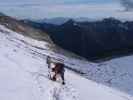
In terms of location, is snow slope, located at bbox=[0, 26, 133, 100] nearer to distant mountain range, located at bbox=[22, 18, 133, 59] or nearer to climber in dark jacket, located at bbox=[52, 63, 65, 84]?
climber in dark jacket, located at bbox=[52, 63, 65, 84]

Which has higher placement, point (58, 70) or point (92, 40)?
point (58, 70)

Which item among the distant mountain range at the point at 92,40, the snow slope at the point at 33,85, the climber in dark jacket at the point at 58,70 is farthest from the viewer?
the distant mountain range at the point at 92,40

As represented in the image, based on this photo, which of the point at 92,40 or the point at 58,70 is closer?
the point at 58,70

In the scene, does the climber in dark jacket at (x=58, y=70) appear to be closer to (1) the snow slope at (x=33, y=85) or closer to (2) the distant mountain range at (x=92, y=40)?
(1) the snow slope at (x=33, y=85)

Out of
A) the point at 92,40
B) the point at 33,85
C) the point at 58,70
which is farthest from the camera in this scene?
the point at 92,40

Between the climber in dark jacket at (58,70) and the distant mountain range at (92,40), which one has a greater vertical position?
the climber in dark jacket at (58,70)

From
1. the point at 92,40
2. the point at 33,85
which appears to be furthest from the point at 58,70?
the point at 92,40

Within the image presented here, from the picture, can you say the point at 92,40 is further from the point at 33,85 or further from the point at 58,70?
the point at 33,85

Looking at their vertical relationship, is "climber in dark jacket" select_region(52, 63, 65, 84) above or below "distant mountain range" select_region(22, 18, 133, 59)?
above

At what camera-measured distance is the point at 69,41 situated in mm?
112750

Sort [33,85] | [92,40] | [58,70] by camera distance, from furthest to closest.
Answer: [92,40] → [58,70] → [33,85]

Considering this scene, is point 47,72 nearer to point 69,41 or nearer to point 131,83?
point 131,83

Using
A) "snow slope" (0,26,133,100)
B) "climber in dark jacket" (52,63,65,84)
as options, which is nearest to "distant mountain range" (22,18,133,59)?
"snow slope" (0,26,133,100)

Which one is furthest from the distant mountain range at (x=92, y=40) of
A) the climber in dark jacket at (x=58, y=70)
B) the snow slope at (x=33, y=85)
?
the climber in dark jacket at (x=58, y=70)
